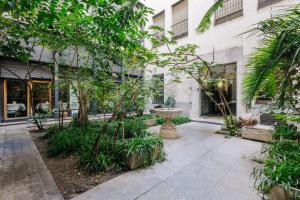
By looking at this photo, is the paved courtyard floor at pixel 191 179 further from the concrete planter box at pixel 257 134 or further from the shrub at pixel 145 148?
the concrete planter box at pixel 257 134

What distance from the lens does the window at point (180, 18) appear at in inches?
373

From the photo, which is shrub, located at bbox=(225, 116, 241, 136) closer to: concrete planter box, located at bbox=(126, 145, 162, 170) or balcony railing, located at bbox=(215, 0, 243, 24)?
concrete planter box, located at bbox=(126, 145, 162, 170)

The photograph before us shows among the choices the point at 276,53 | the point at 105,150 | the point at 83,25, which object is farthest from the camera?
the point at 83,25

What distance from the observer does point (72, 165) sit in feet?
10.7

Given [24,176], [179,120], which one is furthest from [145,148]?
[179,120]

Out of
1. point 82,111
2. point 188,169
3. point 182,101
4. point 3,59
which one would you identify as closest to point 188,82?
point 182,101

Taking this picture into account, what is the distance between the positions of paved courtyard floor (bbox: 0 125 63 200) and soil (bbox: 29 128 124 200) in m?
0.10

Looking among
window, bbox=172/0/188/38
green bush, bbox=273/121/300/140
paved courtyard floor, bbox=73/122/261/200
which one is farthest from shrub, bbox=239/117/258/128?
window, bbox=172/0/188/38

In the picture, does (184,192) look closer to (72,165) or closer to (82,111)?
(72,165)

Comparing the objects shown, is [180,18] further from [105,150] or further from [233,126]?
[105,150]

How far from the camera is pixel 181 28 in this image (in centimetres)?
977

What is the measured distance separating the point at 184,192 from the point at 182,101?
291 inches

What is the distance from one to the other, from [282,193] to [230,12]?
319 inches

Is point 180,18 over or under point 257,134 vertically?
over
